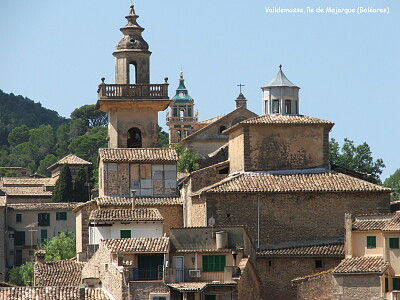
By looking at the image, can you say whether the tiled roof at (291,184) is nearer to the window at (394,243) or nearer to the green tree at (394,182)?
the window at (394,243)

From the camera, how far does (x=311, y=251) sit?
65438 millimetres

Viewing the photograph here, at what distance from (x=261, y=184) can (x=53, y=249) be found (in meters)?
22.0

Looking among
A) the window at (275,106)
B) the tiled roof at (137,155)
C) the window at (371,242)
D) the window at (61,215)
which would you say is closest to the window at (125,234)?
the tiled roof at (137,155)

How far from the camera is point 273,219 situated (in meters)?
66.4

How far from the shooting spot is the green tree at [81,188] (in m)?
114

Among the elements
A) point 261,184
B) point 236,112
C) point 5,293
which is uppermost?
point 236,112

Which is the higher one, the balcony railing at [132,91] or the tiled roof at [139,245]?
the balcony railing at [132,91]

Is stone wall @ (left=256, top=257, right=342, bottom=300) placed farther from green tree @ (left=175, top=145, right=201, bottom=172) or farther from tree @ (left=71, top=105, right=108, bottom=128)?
tree @ (left=71, top=105, right=108, bottom=128)

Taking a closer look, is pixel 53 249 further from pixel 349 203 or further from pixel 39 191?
pixel 39 191

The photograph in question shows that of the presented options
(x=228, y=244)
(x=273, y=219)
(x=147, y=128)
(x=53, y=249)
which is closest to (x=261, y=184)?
(x=273, y=219)

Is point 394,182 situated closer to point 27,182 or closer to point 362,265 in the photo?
point 27,182

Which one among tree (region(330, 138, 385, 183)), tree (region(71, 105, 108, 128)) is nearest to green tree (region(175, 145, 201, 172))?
tree (region(330, 138, 385, 183))

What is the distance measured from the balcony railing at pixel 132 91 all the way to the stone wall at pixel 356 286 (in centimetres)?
2064

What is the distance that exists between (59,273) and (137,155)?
7950mm
